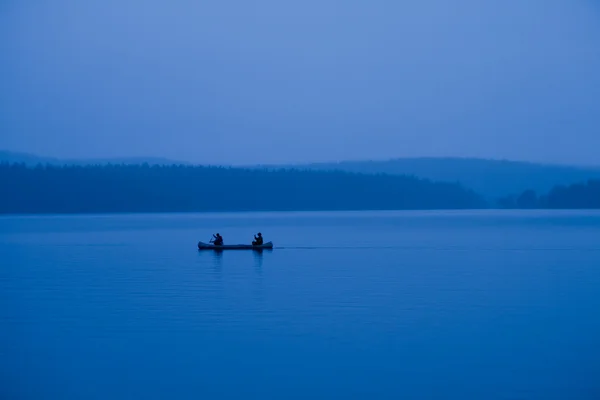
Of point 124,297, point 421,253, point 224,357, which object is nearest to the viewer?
point 224,357

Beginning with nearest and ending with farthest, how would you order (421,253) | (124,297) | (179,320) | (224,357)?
1. (224,357)
2. (179,320)
3. (124,297)
4. (421,253)

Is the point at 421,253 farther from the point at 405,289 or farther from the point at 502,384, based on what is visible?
the point at 502,384

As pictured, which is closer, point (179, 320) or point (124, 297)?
point (179, 320)

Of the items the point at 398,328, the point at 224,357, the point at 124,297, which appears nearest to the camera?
the point at 224,357

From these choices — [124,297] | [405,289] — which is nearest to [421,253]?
[405,289]

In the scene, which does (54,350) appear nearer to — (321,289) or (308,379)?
(308,379)

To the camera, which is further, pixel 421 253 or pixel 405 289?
pixel 421 253

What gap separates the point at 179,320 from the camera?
18672mm

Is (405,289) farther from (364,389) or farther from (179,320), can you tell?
(364,389)

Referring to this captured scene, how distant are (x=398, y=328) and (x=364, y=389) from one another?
4919mm

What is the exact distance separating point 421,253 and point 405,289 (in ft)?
58.7

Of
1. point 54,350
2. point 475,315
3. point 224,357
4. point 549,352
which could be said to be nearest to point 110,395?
point 224,357

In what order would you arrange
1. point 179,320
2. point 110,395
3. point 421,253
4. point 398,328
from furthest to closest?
point 421,253, point 179,320, point 398,328, point 110,395

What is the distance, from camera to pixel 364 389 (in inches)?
495
